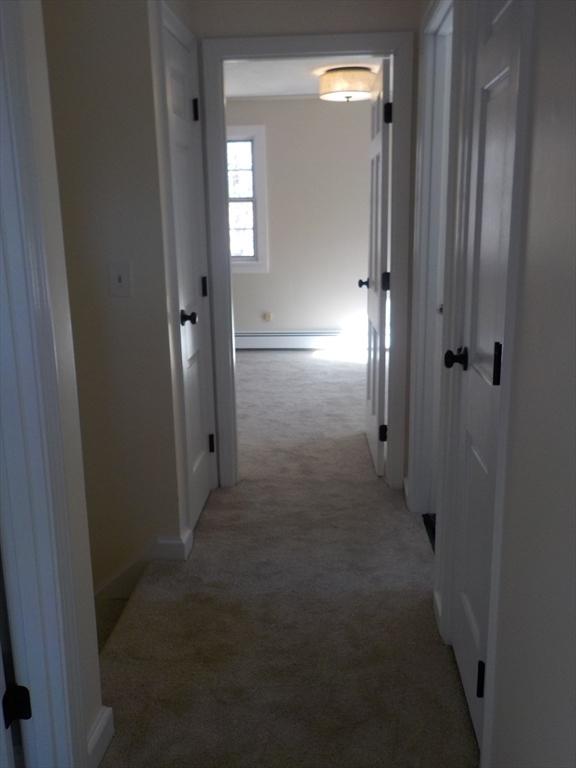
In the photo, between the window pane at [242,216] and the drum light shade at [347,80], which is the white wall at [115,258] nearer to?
the drum light shade at [347,80]

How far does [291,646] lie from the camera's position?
238 centimetres

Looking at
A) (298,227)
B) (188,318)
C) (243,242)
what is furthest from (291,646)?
(243,242)

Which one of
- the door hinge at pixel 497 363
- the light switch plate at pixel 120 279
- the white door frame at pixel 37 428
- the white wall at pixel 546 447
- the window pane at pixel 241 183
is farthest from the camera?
the window pane at pixel 241 183

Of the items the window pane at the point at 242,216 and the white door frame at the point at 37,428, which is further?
the window pane at the point at 242,216

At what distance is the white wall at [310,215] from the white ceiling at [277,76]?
0.73ft

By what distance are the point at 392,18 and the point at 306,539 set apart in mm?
2338

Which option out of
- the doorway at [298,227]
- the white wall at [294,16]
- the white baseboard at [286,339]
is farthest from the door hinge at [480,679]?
the white baseboard at [286,339]

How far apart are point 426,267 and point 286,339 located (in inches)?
162

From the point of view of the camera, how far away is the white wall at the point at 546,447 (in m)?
1.05

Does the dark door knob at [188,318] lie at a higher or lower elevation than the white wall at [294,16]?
lower

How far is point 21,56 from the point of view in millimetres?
1470

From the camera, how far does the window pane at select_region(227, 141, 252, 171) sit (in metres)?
7.06

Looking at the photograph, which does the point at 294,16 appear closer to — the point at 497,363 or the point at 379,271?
the point at 379,271

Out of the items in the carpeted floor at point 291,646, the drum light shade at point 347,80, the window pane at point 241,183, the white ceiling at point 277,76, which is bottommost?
the carpeted floor at point 291,646
